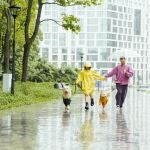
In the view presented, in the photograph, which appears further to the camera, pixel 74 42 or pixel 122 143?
pixel 74 42

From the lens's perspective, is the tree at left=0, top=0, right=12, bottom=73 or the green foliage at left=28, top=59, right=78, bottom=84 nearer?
the tree at left=0, top=0, right=12, bottom=73

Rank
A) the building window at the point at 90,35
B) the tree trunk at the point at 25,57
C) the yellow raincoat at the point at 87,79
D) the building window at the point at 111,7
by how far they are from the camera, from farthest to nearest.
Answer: the building window at the point at 111,7, the building window at the point at 90,35, the tree trunk at the point at 25,57, the yellow raincoat at the point at 87,79

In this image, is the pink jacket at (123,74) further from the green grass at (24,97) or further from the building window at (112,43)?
the building window at (112,43)

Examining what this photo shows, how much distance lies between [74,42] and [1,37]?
4141 inches

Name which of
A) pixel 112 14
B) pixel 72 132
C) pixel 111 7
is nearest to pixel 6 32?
pixel 72 132

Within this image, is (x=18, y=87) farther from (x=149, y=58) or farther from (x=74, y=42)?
(x=149, y=58)

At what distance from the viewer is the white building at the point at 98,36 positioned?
480 feet

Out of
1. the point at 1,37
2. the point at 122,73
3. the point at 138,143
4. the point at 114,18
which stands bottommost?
the point at 138,143

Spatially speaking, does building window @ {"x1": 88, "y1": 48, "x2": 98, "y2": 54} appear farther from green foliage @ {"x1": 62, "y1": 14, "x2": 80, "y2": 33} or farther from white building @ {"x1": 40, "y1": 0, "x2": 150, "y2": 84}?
green foliage @ {"x1": 62, "y1": 14, "x2": 80, "y2": 33}

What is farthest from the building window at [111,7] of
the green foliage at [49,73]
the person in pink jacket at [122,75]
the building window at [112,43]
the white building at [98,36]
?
the person in pink jacket at [122,75]

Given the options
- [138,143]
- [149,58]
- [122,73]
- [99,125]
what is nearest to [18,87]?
[122,73]

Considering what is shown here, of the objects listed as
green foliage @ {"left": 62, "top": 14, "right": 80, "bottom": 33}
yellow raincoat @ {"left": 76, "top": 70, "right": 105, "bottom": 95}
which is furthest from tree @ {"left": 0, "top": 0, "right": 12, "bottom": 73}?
yellow raincoat @ {"left": 76, "top": 70, "right": 105, "bottom": 95}

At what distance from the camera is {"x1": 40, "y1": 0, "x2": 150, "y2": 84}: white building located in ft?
480

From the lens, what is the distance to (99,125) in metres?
14.6
